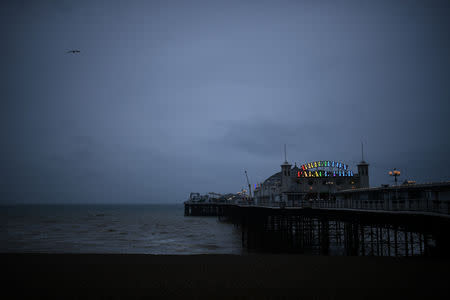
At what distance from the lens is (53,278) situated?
1827 centimetres

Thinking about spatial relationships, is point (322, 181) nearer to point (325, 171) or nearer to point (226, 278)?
point (325, 171)

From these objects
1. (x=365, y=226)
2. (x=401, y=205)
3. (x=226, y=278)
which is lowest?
(x=226, y=278)

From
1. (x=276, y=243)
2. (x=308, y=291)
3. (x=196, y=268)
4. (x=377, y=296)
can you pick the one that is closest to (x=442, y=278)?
(x=377, y=296)

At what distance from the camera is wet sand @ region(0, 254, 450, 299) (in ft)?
50.3

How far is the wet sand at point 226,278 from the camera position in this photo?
15.3 meters

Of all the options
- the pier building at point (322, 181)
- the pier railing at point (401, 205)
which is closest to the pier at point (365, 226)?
the pier railing at point (401, 205)

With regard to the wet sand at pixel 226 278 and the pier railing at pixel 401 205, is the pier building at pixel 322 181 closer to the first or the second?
the pier railing at pixel 401 205

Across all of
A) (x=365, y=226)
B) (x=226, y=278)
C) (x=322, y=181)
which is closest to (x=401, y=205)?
(x=226, y=278)

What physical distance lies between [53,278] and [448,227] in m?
25.0

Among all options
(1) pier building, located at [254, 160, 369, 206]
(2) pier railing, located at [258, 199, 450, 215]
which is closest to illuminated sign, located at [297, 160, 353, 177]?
(1) pier building, located at [254, 160, 369, 206]

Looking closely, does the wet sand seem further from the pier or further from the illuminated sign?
the illuminated sign

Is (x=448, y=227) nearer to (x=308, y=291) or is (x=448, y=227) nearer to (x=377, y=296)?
(x=377, y=296)

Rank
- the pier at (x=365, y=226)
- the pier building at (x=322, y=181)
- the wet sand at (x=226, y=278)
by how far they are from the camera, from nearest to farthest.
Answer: the wet sand at (x=226, y=278), the pier at (x=365, y=226), the pier building at (x=322, y=181)

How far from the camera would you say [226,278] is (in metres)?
18.1
